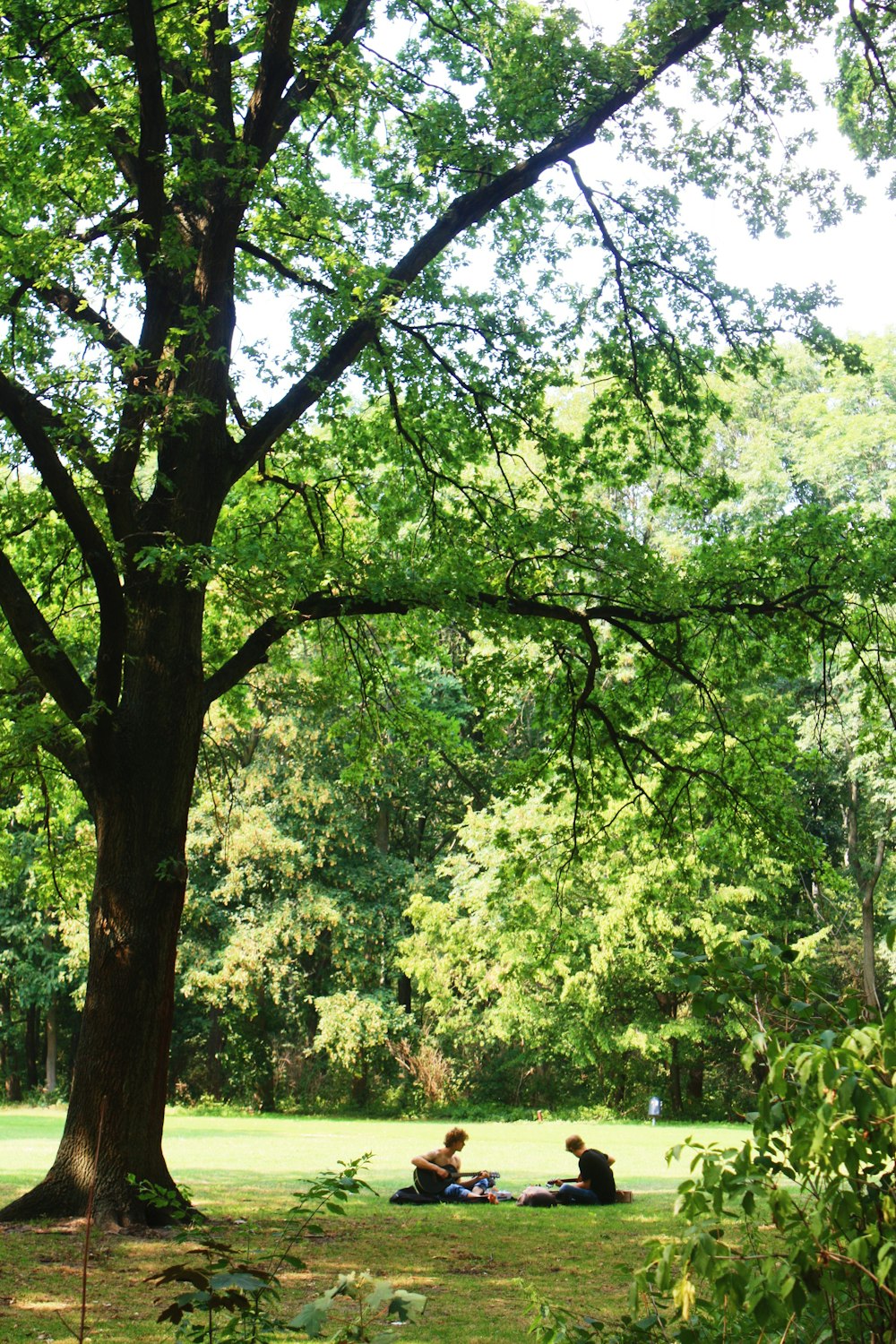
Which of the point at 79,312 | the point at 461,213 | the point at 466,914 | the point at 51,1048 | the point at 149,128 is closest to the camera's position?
the point at 149,128

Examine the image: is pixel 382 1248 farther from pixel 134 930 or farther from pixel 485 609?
pixel 485 609

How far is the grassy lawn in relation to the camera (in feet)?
19.0

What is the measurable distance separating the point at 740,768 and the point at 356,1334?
405 inches

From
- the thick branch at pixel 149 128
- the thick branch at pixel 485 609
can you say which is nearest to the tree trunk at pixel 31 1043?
the thick branch at pixel 485 609

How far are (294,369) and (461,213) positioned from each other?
2.09m

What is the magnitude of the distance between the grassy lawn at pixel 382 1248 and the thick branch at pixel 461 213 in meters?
5.54

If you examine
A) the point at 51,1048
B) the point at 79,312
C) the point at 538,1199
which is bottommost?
the point at 538,1199

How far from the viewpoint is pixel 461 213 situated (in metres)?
10.4

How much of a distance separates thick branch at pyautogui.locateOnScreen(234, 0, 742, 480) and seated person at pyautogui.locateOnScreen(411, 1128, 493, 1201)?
627 centimetres

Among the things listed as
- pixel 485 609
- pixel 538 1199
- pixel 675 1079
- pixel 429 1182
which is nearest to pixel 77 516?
pixel 485 609

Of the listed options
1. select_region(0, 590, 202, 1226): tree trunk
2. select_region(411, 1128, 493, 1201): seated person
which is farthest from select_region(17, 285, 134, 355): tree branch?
select_region(411, 1128, 493, 1201): seated person

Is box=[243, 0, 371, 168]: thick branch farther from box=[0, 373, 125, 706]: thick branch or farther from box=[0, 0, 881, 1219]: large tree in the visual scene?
box=[0, 373, 125, 706]: thick branch

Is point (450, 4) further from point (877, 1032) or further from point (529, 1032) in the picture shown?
point (529, 1032)

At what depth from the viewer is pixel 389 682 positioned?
12391 millimetres
